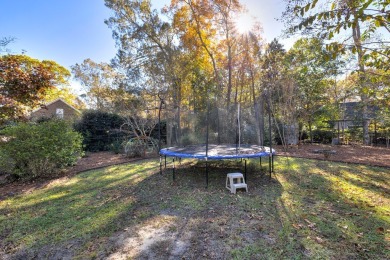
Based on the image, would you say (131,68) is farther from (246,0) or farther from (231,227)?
(231,227)

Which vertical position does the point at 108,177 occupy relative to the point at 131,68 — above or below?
below

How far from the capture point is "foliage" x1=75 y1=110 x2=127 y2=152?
10242 millimetres

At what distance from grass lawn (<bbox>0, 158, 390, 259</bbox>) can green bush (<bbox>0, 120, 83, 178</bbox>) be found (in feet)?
2.24

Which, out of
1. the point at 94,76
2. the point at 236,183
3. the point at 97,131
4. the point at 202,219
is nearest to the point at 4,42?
the point at 202,219

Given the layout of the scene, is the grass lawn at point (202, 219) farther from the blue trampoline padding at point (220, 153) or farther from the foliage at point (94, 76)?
the foliage at point (94, 76)

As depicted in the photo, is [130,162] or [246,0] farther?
[246,0]

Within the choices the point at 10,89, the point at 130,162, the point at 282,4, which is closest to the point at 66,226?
the point at 10,89

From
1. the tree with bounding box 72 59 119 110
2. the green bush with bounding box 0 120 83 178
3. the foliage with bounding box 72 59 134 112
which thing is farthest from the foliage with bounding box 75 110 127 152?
the tree with bounding box 72 59 119 110

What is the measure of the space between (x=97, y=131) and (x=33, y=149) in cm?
604

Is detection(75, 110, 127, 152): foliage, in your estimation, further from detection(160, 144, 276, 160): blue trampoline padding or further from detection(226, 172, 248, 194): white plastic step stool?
detection(226, 172, 248, 194): white plastic step stool

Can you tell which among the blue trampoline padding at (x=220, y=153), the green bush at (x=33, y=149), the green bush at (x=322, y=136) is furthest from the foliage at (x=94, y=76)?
the green bush at (x=322, y=136)

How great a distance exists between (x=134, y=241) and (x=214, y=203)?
1474mm

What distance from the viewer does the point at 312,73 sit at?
10477 mm

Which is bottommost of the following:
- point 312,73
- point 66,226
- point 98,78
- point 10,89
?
point 66,226
